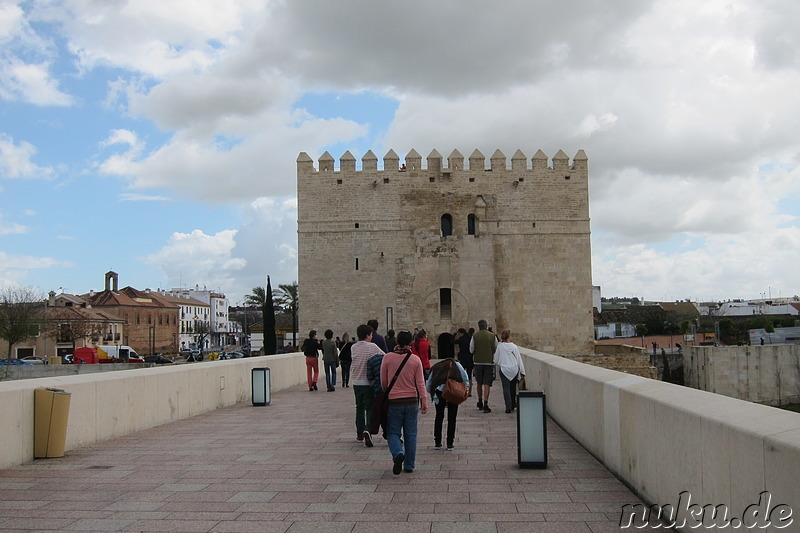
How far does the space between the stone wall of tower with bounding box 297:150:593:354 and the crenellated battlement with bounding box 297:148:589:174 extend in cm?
6

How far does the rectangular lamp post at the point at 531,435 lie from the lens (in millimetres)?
6906

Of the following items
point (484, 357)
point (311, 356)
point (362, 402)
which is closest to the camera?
point (362, 402)

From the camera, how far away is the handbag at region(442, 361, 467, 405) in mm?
8023

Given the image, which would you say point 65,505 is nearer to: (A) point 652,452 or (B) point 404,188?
(A) point 652,452

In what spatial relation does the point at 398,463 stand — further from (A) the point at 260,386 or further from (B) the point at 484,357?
(A) the point at 260,386

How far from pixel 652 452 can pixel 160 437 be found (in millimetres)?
6264

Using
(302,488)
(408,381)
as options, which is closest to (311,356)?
Result: (408,381)

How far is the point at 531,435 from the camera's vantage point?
692 cm

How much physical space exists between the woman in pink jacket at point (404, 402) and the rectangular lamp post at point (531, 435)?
93cm

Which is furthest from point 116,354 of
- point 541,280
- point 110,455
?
point 110,455

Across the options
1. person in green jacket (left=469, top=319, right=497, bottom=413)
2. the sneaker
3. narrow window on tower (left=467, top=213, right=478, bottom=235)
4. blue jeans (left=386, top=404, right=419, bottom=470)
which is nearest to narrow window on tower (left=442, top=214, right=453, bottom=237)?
narrow window on tower (left=467, top=213, right=478, bottom=235)

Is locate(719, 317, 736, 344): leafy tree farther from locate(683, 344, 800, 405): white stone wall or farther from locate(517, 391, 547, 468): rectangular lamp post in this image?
locate(517, 391, 547, 468): rectangular lamp post

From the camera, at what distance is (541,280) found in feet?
115

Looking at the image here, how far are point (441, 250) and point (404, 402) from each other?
27.7m
